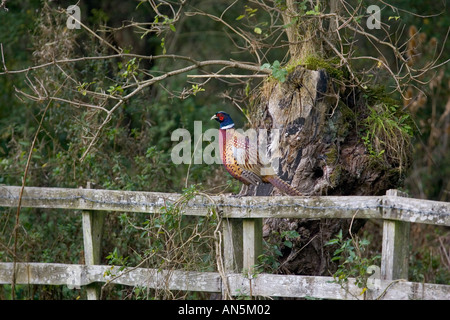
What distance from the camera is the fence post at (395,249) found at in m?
4.28

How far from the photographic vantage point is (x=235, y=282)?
472 cm

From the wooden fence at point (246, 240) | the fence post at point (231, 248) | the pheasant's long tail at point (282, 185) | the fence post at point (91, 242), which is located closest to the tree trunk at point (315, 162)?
the pheasant's long tail at point (282, 185)

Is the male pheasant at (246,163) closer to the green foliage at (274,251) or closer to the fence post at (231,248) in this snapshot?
the green foliage at (274,251)

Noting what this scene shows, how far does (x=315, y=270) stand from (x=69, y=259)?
269 centimetres

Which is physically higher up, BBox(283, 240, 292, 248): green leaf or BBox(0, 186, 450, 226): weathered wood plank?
BBox(0, 186, 450, 226): weathered wood plank

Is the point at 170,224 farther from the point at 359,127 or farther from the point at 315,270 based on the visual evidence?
the point at 359,127

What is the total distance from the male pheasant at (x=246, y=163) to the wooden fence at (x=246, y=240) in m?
0.68

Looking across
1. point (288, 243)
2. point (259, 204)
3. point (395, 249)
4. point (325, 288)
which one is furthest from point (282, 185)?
point (395, 249)

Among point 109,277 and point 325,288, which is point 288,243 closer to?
point 325,288

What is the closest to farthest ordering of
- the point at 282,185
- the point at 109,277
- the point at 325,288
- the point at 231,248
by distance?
the point at 325,288 < the point at 231,248 < the point at 109,277 < the point at 282,185

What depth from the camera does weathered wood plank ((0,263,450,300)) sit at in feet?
13.8

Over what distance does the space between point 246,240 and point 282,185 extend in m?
0.84

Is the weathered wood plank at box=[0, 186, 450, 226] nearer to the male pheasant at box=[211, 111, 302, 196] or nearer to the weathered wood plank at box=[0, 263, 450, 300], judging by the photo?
the weathered wood plank at box=[0, 263, 450, 300]

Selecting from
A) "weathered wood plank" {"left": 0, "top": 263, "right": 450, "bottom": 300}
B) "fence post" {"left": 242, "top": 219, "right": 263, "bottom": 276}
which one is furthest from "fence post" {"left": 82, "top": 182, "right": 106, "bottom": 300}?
"fence post" {"left": 242, "top": 219, "right": 263, "bottom": 276}
